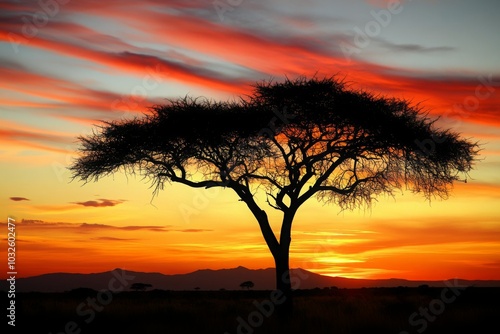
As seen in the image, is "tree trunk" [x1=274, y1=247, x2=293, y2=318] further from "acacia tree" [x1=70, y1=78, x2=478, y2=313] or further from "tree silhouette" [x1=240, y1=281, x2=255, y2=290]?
"tree silhouette" [x1=240, y1=281, x2=255, y2=290]

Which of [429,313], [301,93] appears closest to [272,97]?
A: [301,93]

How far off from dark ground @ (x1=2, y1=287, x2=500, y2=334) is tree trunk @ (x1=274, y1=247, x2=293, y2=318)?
0.48 metres

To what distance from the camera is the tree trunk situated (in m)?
27.4

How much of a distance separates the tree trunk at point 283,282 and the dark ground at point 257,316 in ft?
1.56

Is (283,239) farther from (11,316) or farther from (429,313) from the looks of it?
(11,316)

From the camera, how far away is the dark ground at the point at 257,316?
22766 millimetres

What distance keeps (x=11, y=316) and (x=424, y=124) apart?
16970mm

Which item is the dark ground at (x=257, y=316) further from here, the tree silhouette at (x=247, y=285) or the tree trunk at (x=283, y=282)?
the tree silhouette at (x=247, y=285)

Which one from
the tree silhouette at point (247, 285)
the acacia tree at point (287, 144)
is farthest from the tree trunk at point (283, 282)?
the tree silhouette at point (247, 285)

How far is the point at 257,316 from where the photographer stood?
2592 cm

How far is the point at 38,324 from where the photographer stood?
23484 mm

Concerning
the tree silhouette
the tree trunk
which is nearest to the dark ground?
the tree trunk

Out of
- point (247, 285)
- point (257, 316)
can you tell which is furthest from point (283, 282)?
point (247, 285)

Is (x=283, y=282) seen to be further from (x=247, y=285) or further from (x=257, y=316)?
(x=247, y=285)
